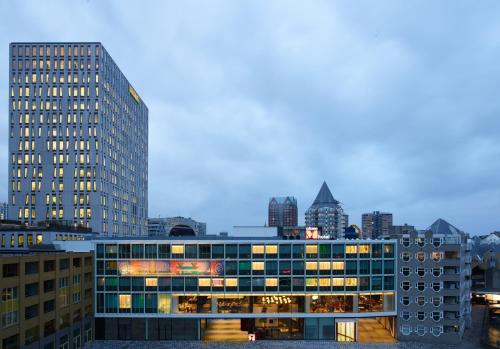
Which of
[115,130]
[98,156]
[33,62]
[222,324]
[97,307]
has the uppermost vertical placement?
[33,62]

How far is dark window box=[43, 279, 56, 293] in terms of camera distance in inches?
2835

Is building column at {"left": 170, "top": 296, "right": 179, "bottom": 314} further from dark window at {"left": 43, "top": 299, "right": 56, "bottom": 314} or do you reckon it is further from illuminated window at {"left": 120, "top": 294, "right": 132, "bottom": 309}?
dark window at {"left": 43, "top": 299, "right": 56, "bottom": 314}

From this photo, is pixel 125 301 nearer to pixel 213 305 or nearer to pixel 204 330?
pixel 204 330

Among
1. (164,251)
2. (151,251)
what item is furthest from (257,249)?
(151,251)

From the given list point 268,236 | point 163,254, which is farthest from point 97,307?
point 268,236

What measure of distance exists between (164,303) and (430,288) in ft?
187

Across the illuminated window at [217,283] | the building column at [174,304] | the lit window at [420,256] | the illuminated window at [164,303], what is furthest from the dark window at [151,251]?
Answer: the lit window at [420,256]

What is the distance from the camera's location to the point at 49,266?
7369 cm

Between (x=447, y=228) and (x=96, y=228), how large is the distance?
437ft

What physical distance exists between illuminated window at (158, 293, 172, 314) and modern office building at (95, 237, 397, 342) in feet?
0.69

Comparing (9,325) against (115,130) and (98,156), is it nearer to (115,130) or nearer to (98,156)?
(98,156)

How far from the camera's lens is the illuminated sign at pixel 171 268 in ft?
306

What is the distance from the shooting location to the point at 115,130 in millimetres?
177750

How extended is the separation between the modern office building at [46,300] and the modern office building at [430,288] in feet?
217
